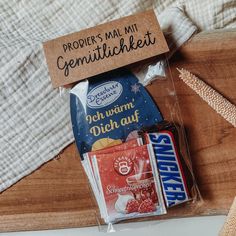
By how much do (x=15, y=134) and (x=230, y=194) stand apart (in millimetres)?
333

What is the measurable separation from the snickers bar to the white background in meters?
0.07

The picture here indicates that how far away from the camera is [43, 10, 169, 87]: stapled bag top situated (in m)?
0.63

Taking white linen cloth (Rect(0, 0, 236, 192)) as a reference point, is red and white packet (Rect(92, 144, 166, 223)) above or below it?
below

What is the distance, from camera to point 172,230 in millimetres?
708

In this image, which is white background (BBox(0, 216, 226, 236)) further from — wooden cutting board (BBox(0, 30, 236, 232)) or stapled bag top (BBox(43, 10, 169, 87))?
stapled bag top (BBox(43, 10, 169, 87))

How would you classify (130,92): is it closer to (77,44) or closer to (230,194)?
(77,44)

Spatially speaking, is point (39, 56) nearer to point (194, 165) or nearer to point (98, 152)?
point (98, 152)

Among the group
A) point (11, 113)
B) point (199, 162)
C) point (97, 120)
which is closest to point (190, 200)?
point (199, 162)

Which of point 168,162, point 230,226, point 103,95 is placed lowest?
point 230,226

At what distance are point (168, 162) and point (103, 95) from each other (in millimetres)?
132

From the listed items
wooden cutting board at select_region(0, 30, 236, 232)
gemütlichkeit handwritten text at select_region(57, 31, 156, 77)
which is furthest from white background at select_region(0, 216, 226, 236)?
gemütlichkeit handwritten text at select_region(57, 31, 156, 77)

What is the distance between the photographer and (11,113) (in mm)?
675

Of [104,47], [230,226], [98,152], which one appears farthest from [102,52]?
[230,226]

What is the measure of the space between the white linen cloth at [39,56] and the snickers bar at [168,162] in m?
0.08
